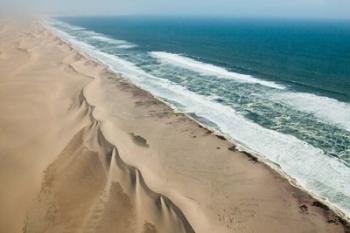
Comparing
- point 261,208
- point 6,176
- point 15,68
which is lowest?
point 15,68

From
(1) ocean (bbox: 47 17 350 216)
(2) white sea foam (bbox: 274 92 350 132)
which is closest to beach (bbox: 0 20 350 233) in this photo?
(1) ocean (bbox: 47 17 350 216)

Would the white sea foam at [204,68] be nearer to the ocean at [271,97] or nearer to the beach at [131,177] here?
the ocean at [271,97]

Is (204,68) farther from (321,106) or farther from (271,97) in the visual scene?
(321,106)

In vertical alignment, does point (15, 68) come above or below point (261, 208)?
below

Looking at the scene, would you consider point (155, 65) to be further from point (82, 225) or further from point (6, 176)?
point (82, 225)

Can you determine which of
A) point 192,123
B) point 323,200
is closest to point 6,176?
point 192,123

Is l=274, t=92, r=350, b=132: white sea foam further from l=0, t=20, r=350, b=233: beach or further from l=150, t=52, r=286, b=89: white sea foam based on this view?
l=0, t=20, r=350, b=233: beach

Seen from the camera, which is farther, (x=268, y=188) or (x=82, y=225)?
(x=268, y=188)

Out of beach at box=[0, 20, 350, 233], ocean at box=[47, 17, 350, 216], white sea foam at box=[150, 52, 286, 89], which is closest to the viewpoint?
beach at box=[0, 20, 350, 233]
